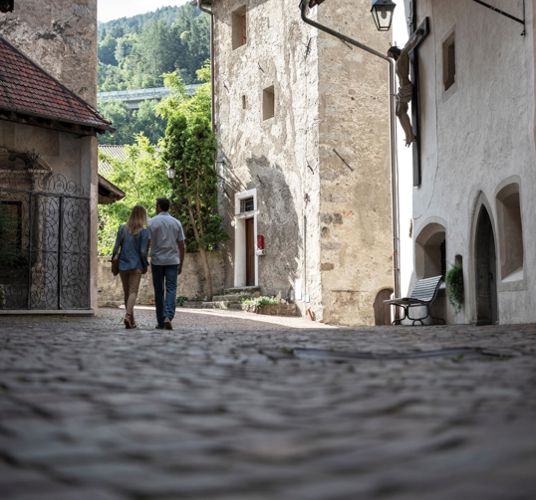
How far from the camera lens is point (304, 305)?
73.7 feet

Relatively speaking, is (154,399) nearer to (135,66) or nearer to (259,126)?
(259,126)

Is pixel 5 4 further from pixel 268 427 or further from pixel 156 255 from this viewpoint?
pixel 268 427

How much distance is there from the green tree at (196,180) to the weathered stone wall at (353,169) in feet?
14.4

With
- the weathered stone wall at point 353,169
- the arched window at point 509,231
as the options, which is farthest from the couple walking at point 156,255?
the weathered stone wall at point 353,169

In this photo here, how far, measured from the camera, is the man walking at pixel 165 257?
11.6 metres

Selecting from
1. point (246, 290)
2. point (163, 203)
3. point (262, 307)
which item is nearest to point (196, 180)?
point (246, 290)

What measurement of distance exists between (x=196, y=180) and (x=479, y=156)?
44.3 ft

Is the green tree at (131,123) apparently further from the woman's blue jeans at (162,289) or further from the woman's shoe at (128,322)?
the woman's shoe at (128,322)

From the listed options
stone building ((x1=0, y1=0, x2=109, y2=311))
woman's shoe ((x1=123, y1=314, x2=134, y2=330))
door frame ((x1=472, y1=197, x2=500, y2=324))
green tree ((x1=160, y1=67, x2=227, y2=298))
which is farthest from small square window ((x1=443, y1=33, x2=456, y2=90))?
green tree ((x1=160, y1=67, x2=227, y2=298))

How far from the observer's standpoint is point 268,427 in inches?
112

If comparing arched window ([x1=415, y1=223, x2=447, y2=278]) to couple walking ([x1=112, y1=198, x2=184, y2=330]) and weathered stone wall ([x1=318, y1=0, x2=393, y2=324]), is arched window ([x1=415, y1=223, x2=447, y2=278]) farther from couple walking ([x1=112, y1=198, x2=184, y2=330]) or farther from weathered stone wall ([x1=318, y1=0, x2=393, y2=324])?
couple walking ([x1=112, y1=198, x2=184, y2=330])

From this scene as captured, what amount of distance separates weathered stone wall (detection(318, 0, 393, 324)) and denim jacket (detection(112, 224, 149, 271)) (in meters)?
10.4

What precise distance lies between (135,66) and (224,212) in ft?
234

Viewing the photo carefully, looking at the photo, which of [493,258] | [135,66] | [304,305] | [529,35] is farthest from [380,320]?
[135,66]
